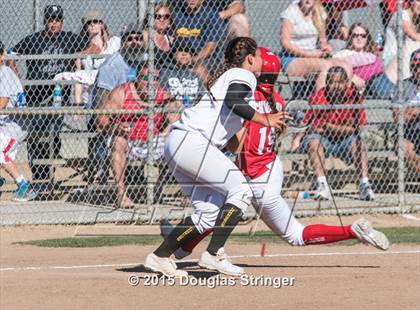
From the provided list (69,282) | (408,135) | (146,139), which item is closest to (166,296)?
(69,282)

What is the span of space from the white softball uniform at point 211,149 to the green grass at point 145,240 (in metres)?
2.69

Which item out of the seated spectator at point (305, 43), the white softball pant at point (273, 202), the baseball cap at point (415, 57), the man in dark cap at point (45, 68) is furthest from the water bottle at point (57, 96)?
the baseball cap at point (415, 57)

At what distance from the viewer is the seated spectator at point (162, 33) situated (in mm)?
12047

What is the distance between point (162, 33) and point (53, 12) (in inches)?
52.8

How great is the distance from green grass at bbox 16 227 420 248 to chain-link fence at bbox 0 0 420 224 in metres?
0.71

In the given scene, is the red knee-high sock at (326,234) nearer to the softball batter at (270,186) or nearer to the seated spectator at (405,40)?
the softball batter at (270,186)

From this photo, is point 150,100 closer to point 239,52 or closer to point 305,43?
point 305,43

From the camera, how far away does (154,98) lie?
11.8m

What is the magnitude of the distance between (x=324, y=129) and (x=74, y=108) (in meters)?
3.22

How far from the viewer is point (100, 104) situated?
39.7 ft

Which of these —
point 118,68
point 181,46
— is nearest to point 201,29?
point 181,46

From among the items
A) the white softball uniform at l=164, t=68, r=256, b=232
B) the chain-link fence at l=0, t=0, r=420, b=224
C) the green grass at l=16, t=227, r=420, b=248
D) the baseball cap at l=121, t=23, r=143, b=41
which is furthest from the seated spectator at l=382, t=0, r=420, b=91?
the white softball uniform at l=164, t=68, r=256, b=232

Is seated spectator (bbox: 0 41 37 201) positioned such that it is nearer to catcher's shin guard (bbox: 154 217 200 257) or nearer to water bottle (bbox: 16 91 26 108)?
water bottle (bbox: 16 91 26 108)

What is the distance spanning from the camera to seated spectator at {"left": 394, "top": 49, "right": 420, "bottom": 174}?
13211 millimetres
